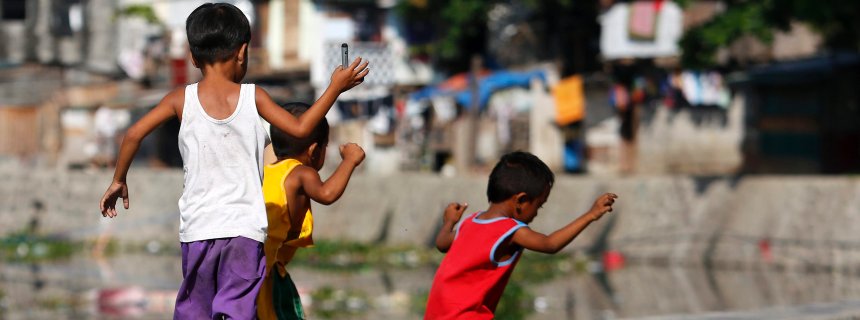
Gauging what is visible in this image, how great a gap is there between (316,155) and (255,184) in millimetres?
619

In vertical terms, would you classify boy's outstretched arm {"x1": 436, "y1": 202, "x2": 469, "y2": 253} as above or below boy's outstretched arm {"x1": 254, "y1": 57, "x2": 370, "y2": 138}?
below

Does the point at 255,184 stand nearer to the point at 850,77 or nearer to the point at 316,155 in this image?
the point at 316,155

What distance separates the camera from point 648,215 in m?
20.0

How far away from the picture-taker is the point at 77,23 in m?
43.1

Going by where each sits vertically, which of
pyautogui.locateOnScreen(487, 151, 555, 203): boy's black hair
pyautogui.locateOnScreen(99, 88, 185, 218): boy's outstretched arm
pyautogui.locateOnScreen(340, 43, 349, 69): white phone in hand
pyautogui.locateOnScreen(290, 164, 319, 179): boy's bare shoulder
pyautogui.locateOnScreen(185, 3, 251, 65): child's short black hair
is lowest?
pyautogui.locateOnScreen(487, 151, 555, 203): boy's black hair

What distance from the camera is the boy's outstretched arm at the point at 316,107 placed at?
5.03 m

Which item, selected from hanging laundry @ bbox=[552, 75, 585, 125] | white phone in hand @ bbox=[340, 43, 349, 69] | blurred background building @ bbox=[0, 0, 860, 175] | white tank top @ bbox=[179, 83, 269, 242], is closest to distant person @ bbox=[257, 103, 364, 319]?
white tank top @ bbox=[179, 83, 269, 242]

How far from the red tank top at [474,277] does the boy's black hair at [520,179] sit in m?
0.13

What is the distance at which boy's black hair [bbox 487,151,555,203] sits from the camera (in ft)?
19.4

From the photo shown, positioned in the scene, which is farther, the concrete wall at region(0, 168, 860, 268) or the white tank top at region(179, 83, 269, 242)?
the concrete wall at region(0, 168, 860, 268)

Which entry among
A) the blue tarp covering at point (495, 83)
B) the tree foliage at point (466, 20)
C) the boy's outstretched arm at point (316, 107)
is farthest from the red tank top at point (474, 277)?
the blue tarp covering at point (495, 83)

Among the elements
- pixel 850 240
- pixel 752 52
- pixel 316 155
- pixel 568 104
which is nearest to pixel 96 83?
pixel 568 104

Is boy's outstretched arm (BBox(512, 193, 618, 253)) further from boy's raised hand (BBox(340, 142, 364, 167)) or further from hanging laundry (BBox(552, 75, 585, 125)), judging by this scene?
hanging laundry (BBox(552, 75, 585, 125))

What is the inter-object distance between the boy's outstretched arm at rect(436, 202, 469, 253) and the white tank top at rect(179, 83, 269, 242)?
3.63 feet
